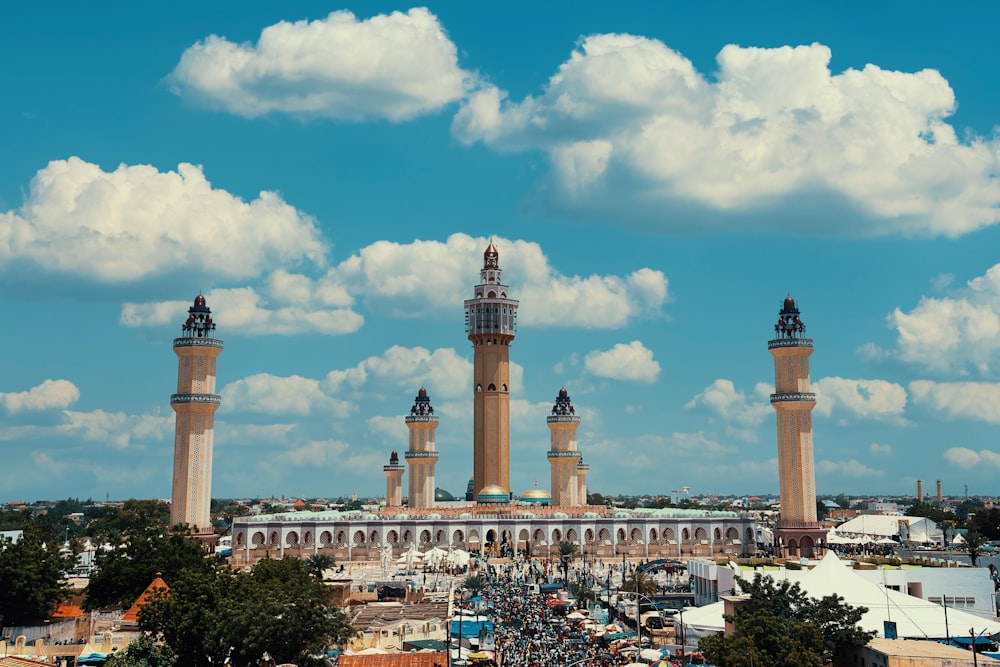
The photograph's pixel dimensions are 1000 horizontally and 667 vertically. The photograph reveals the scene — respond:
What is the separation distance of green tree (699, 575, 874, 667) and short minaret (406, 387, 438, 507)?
221ft

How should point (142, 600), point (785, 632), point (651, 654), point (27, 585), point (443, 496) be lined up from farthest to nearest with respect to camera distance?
point (443, 496) < point (27, 585) < point (142, 600) < point (651, 654) < point (785, 632)

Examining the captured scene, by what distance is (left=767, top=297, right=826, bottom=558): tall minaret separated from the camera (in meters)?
85.1

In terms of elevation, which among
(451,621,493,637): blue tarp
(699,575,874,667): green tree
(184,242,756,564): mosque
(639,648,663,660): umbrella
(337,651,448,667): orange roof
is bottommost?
(639,648,663,660): umbrella

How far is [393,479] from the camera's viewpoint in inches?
5030

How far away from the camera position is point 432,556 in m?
80.3

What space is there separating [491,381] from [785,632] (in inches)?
2735

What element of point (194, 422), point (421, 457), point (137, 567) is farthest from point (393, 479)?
point (137, 567)

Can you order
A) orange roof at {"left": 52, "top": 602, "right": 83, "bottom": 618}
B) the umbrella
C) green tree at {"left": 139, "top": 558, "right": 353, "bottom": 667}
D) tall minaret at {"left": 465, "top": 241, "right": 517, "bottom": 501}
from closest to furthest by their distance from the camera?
1. green tree at {"left": 139, "top": 558, "right": 353, "bottom": 667}
2. the umbrella
3. orange roof at {"left": 52, "top": 602, "right": 83, "bottom": 618}
4. tall minaret at {"left": 465, "top": 241, "right": 517, "bottom": 501}

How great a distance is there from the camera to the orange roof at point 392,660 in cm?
4200

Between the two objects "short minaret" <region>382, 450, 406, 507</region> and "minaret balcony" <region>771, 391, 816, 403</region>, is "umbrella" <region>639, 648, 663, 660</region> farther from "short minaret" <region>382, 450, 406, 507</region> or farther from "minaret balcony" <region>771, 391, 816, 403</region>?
"short minaret" <region>382, 450, 406, 507</region>

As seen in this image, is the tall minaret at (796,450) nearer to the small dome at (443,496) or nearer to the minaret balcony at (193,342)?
the minaret balcony at (193,342)

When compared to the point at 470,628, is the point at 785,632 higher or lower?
higher

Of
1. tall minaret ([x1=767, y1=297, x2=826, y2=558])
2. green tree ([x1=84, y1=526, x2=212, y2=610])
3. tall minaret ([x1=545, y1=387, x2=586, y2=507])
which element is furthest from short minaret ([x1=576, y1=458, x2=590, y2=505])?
green tree ([x1=84, y1=526, x2=212, y2=610])

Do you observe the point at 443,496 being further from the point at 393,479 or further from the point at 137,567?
the point at 137,567
